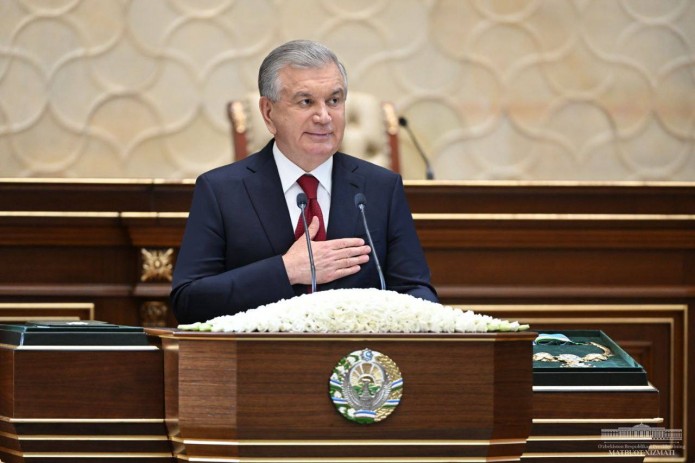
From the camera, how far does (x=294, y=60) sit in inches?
93.7

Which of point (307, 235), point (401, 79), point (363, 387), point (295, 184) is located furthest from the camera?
point (401, 79)

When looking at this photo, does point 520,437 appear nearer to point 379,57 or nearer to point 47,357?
point 47,357

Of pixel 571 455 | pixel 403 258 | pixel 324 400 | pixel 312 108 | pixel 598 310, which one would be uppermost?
pixel 312 108

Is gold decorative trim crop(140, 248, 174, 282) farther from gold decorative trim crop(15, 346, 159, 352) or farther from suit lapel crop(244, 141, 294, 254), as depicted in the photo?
gold decorative trim crop(15, 346, 159, 352)

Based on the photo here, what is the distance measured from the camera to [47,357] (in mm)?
2012

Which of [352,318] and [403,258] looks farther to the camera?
[403,258]

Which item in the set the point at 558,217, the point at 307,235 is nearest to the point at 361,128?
the point at 558,217

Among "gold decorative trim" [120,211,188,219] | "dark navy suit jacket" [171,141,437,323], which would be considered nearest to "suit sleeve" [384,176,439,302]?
"dark navy suit jacket" [171,141,437,323]

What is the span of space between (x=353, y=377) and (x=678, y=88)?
5.11 metres

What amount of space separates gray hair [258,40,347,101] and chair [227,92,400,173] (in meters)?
1.78

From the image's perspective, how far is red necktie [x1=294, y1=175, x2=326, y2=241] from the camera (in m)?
2.42

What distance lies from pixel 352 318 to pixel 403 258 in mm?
655

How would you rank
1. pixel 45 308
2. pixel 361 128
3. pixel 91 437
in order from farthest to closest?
pixel 361 128 < pixel 45 308 < pixel 91 437

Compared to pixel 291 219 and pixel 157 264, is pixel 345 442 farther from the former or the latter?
pixel 157 264
